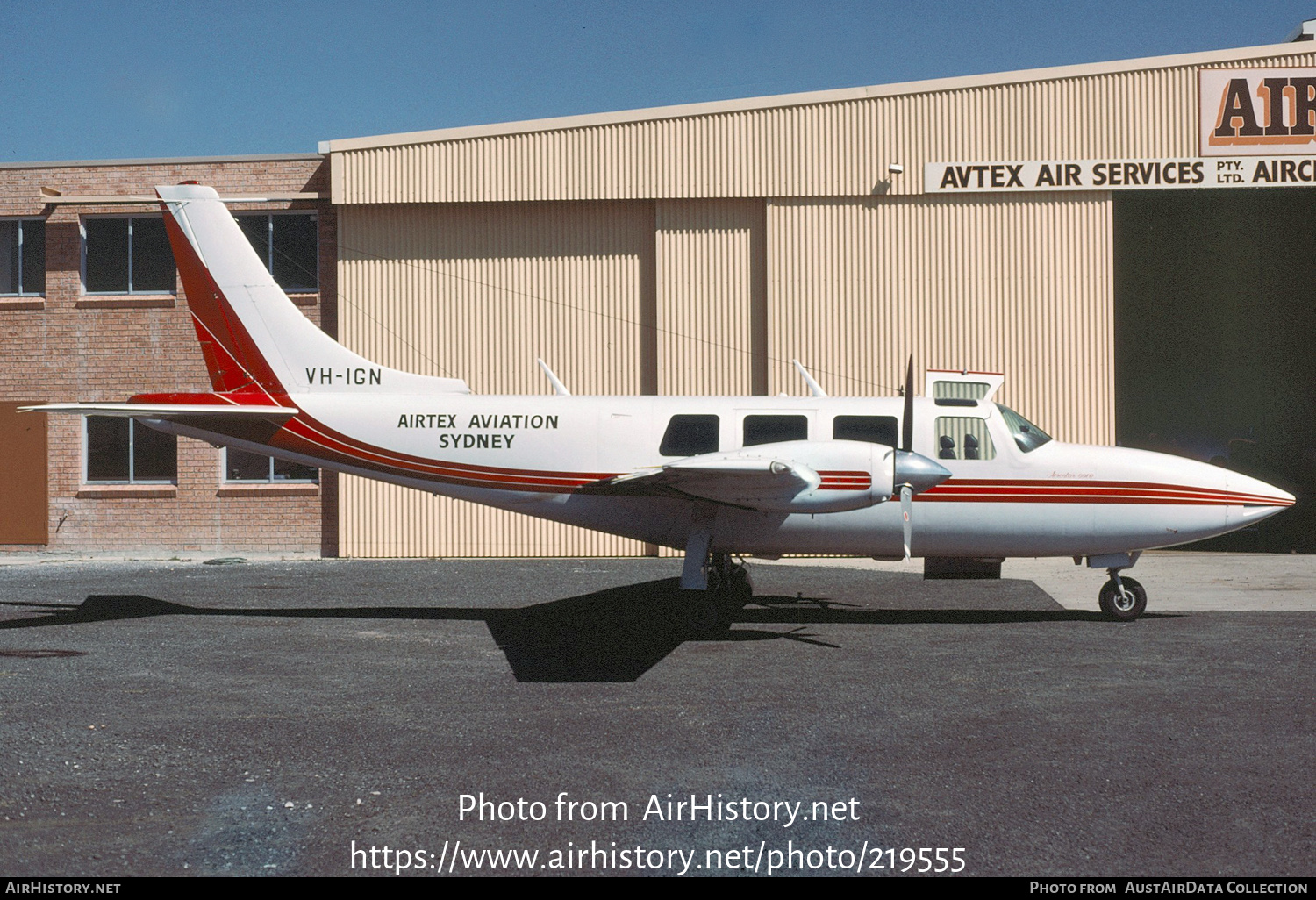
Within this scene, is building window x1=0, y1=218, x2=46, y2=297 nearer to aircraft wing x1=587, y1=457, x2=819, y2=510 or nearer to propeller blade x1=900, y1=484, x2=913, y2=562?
aircraft wing x1=587, y1=457, x2=819, y2=510

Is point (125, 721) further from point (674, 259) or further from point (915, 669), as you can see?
point (674, 259)

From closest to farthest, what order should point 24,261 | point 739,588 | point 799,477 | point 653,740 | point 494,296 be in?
1. point 653,740
2. point 799,477
3. point 739,588
4. point 494,296
5. point 24,261

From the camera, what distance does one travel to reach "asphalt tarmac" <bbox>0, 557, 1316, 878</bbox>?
6133 mm

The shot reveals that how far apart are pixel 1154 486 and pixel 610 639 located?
22.7ft

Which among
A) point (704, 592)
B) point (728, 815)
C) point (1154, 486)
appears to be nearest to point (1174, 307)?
point (1154, 486)

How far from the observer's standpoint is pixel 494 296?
25.0 metres

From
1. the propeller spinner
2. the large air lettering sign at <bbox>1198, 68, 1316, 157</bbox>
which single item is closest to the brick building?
the propeller spinner

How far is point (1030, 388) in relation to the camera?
2417 centimetres

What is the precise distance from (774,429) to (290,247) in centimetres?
1572

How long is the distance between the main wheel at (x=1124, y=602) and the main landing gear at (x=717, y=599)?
182 inches

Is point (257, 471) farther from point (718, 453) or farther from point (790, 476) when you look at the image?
point (790, 476)

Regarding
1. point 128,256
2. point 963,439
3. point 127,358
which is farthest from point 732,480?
point 128,256

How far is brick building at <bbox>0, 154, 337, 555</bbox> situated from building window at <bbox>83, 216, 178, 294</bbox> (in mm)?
28
